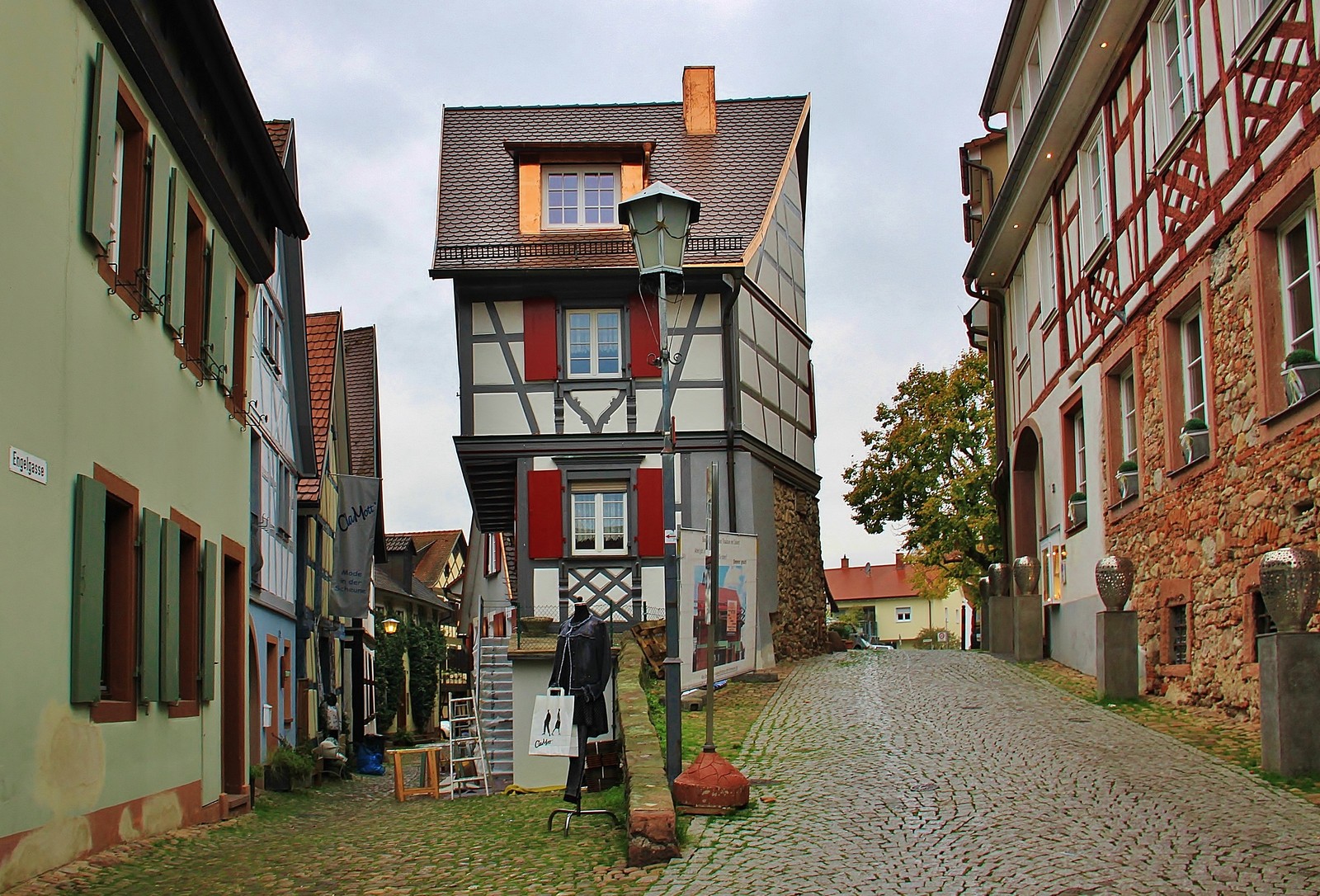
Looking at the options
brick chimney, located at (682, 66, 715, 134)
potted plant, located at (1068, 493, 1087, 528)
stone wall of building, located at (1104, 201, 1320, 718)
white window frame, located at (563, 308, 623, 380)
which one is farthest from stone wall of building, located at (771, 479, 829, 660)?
stone wall of building, located at (1104, 201, 1320, 718)

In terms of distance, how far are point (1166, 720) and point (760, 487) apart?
1214 cm

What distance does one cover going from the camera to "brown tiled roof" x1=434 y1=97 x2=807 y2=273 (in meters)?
24.4

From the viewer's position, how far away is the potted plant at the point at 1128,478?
16.0 metres

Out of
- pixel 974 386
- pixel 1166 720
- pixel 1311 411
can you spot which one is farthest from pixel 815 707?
pixel 974 386

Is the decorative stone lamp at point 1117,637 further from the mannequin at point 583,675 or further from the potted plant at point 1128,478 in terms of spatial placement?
the mannequin at point 583,675

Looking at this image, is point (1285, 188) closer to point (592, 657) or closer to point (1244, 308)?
point (1244, 308)

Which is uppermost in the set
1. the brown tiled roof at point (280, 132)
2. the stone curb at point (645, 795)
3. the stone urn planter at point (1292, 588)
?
the brown tiled roof at point (280, 132)

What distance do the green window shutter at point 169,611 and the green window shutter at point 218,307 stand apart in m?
2.14

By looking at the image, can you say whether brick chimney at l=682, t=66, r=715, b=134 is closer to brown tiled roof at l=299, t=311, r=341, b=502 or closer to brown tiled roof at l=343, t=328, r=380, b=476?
brown tiled roof at l=299, t=311, r=341, b=502

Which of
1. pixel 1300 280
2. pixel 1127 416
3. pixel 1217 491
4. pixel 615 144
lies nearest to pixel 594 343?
pixel 615 144

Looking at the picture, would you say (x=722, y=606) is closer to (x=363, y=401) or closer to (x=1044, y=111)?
(x=1044, y=111)

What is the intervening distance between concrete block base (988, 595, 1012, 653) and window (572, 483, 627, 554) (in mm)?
5864

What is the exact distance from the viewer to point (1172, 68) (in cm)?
1422

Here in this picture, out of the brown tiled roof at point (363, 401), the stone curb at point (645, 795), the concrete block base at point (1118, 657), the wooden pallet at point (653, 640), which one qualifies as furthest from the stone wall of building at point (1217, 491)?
the brown tiled roof at point (363, 401)
